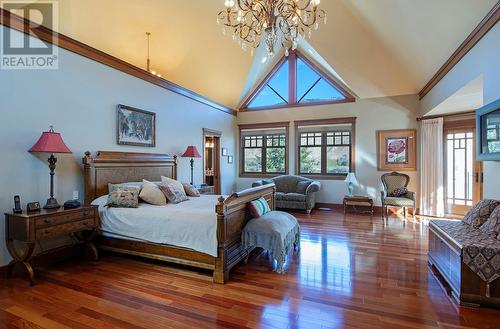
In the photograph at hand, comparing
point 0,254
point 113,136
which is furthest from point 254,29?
point 0,254

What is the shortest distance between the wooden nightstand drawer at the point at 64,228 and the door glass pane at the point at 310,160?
5475 millimetres

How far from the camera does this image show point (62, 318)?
83.4 inches

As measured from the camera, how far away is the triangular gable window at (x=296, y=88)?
7.06 meters

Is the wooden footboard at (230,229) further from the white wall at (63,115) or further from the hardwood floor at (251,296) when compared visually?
the white wall at (63,115)

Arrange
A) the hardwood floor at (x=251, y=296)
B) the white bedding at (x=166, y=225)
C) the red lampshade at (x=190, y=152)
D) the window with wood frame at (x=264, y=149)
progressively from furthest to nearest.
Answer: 1. the window with wood frame at (x=264, y=149)
2. the red lampshade at (x=190, y=152)
3. the white bedding at (x=166, y=225)
4. the hardwood floor at (x=251, y=296)

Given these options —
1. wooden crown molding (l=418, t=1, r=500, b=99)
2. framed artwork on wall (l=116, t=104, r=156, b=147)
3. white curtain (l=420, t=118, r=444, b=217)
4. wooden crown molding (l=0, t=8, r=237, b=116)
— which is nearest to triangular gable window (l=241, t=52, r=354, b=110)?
white curtain (l=420, t=118, r=444, b=217)

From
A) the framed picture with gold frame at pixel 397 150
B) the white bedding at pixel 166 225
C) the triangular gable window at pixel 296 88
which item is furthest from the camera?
the triangular gable window at pixel 296 88

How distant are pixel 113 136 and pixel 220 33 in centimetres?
305

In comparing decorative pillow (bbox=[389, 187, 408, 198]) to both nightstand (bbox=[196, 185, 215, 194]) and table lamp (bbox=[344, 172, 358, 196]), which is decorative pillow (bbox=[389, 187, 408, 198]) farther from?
nightstand (bbox=[196, 185, 215, 194])

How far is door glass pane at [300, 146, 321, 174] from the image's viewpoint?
7242mm

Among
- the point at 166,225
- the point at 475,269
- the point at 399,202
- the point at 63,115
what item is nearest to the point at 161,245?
the point at 166,225

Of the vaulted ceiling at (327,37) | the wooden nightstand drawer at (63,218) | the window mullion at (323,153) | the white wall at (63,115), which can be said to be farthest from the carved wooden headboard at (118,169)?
the window mullion at (323,153)

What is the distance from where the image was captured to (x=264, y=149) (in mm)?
7871

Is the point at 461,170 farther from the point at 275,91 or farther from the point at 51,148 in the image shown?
the point at 51,148
